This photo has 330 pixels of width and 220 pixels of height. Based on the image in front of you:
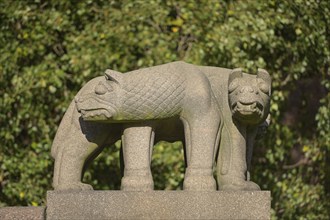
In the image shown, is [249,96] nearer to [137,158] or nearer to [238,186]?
[238,186]

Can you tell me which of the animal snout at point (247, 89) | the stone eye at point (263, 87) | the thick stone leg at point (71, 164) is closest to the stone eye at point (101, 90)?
the thick stone leg at point (71, 164)

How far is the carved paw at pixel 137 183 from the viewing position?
7297mm

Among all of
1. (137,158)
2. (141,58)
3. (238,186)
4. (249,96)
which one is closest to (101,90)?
(137,158)

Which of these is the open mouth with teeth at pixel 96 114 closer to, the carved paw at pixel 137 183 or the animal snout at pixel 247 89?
the carved paw at pixel 137 183

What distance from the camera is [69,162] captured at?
24.8 ft

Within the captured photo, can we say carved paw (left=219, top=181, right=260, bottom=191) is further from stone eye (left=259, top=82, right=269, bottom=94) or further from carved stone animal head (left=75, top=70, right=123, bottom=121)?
carved stone animal head (left=75, top=70, right=123, bottom=121)

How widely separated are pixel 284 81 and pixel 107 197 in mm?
6457

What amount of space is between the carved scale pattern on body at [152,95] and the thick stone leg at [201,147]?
17 cm

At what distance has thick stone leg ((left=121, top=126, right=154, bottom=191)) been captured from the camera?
7.31 meters

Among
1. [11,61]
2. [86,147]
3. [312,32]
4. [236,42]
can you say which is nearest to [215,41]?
[236,42]

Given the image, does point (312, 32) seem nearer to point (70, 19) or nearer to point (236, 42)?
point (236, 42)

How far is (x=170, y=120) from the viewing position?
7461 mm

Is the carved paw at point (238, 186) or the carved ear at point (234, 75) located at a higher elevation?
the carved ear at point (234, 75)

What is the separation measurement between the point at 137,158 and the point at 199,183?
0.44 m
